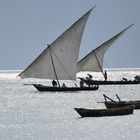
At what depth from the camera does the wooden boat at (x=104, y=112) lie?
192 ft

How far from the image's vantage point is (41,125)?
184 ft

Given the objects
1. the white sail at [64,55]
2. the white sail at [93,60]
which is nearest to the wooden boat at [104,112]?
the white sail at [64,55]

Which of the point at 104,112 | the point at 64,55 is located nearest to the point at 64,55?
the point at 64,55

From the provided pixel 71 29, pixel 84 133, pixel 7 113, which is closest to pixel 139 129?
pixel 84 133

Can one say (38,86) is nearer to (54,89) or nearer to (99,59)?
(54,89)

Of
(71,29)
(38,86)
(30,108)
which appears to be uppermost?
(71,29)

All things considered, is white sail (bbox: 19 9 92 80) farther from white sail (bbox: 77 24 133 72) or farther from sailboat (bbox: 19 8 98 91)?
white sail (bbox: 77 24 133 72)

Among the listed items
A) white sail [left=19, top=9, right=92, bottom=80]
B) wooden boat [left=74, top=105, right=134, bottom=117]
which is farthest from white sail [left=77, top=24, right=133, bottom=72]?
wooden boat [left=74, top=105, right=134, bottom=117]

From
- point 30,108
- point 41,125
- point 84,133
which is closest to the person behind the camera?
point 84,133

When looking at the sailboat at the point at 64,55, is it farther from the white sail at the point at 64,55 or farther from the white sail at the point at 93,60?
the white sail at the point at 93,60

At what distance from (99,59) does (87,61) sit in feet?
7.43

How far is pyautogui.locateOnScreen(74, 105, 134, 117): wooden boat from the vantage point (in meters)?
58.4

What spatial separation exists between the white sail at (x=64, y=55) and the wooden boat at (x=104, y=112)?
96.0 ft

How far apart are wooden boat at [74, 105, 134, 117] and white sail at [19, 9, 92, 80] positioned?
96.0 feet
